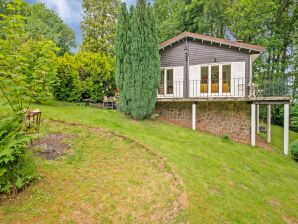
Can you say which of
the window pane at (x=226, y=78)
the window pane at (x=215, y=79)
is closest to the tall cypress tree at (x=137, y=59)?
the window pane at (x=215, y=79)

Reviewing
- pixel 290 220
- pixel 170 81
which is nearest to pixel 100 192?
pixel 290 220

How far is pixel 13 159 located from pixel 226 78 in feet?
37.4

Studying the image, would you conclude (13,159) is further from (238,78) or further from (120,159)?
(238,78)

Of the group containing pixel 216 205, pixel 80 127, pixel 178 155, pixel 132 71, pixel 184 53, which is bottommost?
pixel 216 205

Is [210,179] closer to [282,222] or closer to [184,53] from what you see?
[282,222]

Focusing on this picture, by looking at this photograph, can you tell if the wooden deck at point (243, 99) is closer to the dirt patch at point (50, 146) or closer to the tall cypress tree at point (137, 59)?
the tall cypress tree at point (137, 59)

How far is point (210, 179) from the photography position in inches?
252

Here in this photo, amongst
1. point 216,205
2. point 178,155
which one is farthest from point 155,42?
point 216,205

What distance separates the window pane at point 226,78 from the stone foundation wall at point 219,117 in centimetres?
77

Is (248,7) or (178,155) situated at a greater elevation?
(248,7)

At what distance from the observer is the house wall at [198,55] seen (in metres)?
12.7

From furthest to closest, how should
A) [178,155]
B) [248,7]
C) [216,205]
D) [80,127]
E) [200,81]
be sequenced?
[248,7], [200,81], [80,127], [178,155], [216,205]

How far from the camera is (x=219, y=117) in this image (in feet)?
42.8

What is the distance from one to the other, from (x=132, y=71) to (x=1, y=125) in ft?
25.5
